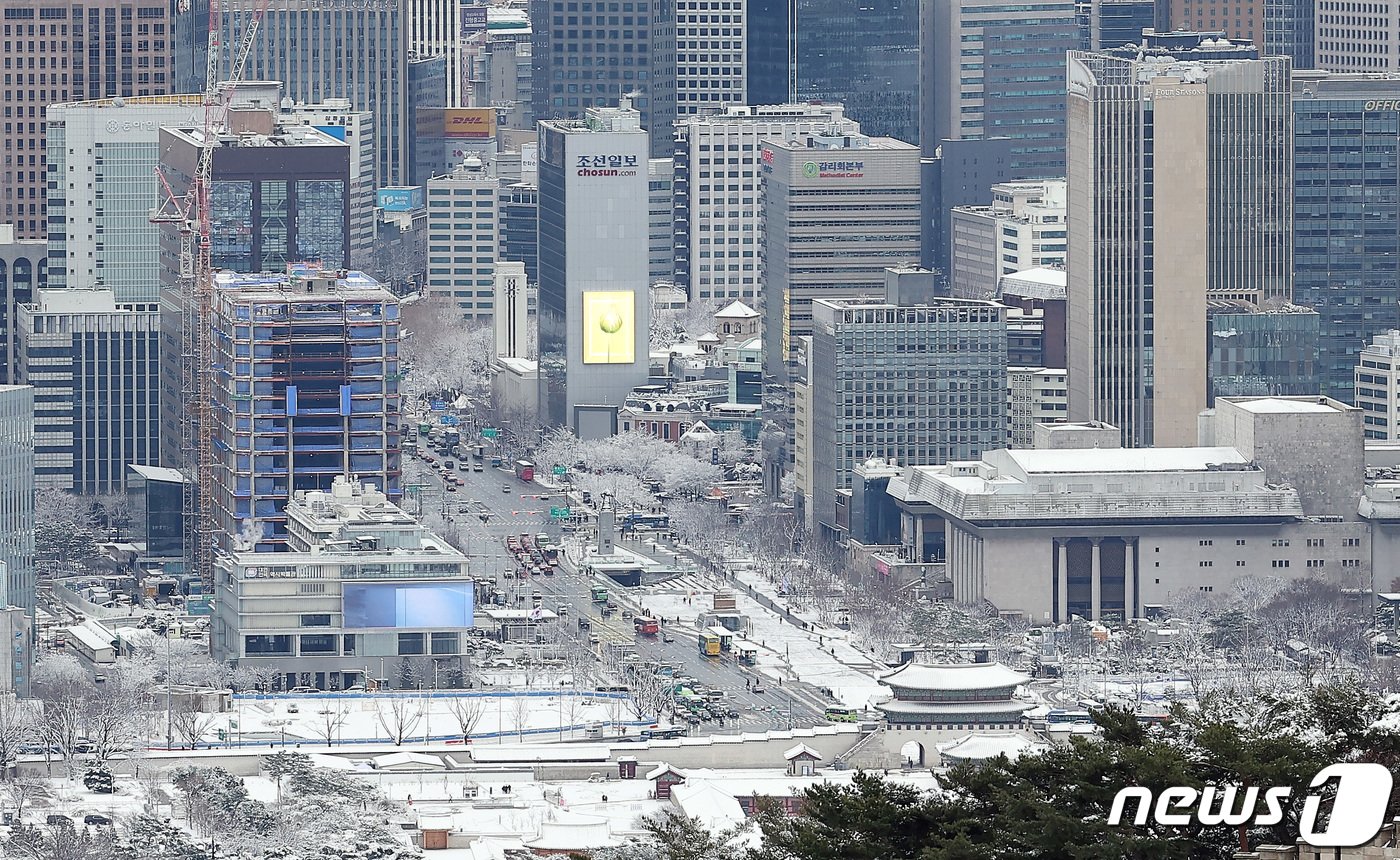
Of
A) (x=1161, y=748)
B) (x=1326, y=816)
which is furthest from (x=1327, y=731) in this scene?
(x=1326, y=816)

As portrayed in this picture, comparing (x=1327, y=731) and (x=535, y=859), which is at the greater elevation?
(x=1327, y=731)

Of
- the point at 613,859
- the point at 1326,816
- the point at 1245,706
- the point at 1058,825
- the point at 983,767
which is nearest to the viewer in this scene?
the point at 1326,816

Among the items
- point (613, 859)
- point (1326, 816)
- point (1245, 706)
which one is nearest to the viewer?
point (1326, 816)

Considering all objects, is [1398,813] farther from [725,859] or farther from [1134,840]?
[725,859]

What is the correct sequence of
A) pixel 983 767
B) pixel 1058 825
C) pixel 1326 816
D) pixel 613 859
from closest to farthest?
1. pixel 1326 816
2. pixel 1058 825
3. pixel 983 767
4. pixel 613 859

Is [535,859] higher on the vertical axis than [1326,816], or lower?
lower

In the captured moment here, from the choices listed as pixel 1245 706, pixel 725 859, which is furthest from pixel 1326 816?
pixel 1245 706

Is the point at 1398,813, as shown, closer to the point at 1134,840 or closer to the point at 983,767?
the point at 1134,840

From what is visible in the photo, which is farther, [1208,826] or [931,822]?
[931,822]

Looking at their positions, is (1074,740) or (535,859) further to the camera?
(535,859)
